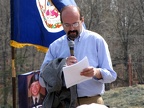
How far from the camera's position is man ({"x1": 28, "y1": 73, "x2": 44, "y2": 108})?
4.39m

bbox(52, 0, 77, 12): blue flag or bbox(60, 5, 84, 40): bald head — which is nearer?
bbox(60, 5, 84, 40): bald head

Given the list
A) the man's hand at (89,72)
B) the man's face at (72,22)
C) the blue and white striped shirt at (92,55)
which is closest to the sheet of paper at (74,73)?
the man's hand at (89,72)

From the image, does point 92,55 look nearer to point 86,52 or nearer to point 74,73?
point 86,52

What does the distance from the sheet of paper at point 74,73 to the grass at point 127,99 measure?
20.5ft

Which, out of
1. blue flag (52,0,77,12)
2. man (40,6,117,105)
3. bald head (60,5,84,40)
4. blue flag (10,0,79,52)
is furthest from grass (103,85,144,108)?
bald head (60,5,84,40)

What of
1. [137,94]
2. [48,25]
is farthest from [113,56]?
[48,25]

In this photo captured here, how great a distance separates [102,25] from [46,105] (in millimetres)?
21054

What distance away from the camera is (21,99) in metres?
4.50

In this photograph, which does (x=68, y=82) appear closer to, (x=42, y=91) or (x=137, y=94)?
(x=42, y=91)

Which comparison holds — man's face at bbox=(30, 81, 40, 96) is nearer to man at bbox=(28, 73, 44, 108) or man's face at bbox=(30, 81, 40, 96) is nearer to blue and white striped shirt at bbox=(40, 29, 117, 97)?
man at bbox=(28, 73, 44, 108)

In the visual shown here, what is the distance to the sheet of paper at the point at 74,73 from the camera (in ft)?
7.20

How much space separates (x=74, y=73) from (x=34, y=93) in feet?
7.55

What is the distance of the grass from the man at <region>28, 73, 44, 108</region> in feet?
13.6

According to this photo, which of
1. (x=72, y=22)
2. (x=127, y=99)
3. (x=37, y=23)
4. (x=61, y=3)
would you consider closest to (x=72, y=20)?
(x=72, y=22)
